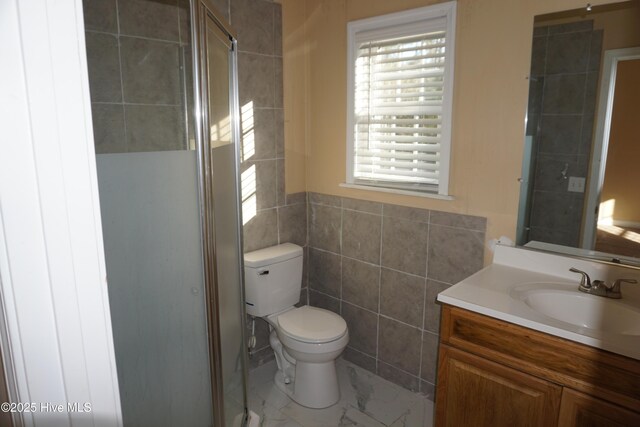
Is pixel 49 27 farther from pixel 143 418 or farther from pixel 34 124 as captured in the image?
pixel 143 418

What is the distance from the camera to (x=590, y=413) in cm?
135

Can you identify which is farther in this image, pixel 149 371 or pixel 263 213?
pixel 263 213

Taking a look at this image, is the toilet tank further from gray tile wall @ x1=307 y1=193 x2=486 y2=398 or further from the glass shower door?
the glass shower door

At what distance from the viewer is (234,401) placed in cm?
176

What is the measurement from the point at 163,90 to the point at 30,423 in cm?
140

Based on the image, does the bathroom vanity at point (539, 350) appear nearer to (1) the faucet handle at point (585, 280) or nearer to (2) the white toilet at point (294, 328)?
(1) the faucet handle at point (585, 280)

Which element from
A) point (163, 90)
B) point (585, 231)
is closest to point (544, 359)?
point (585, 231)

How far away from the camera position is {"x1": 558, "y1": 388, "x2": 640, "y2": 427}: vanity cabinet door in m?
1.28

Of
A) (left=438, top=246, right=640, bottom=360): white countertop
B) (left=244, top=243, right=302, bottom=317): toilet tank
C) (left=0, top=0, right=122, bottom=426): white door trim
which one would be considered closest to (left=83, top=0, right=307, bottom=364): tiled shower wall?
(left=244, top=243, right=302, bottom=317): toilet tank

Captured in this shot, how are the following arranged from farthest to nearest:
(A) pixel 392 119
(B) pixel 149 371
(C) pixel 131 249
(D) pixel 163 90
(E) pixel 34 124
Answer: (A) pixel 392 119, (D) pixel 163 90, (B) pixel 149 371, (C) pixel 131 249, (E) pixel 34 124

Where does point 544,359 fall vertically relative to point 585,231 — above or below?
below

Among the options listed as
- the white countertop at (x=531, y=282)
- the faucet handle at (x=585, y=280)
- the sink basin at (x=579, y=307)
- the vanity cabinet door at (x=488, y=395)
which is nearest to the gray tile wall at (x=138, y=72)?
the white countertop at (x=531, y=282)

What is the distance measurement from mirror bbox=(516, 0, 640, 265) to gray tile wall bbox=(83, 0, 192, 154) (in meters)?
1.52

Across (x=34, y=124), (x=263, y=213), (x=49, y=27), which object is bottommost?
(x=263, y=213)
